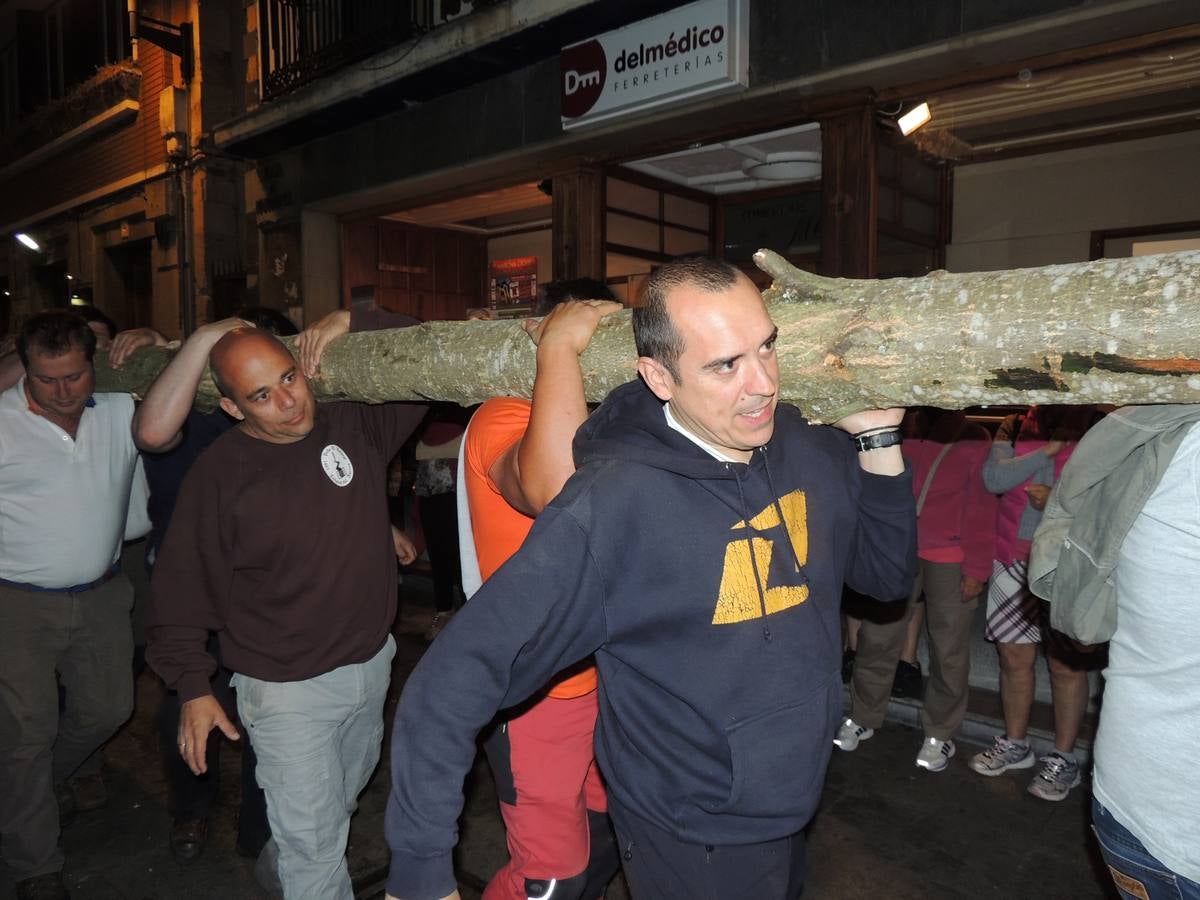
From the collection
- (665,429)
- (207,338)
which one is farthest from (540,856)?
(207,338)

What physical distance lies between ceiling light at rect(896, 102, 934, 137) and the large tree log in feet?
15.6

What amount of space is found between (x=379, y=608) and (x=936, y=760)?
3.12 m

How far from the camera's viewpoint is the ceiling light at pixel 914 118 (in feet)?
19.4

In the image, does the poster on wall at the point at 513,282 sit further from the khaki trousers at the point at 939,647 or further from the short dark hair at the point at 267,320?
the khaki trousers at the point at 939,647

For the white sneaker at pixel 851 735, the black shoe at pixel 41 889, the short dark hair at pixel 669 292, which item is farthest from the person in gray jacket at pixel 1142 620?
the black shoe at pixel 41 889

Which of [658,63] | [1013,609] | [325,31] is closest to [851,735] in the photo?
[1013,609]

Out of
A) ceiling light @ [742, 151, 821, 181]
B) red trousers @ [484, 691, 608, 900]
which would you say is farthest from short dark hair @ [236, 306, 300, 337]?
ceiling light @ [742, 151, 821, 181]

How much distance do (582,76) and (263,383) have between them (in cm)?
533

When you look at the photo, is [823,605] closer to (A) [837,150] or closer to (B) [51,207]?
(A) [837,150]

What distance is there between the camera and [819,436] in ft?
6.83

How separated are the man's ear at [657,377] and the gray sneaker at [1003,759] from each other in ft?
11.5

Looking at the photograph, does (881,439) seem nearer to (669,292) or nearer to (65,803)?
(669,292)

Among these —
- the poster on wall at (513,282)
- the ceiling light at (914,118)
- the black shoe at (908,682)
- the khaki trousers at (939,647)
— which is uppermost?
the ceiling light at (914,118)

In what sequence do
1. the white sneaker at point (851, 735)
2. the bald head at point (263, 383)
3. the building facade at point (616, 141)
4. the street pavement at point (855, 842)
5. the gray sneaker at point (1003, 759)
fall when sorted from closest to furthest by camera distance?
the bald head at point (263, 383)
the street pavement at point (855, 842)
the gray sneaker at point (1003, 759)
the white sneaker at point (851, 735)
the building facade at point (616, 141)
